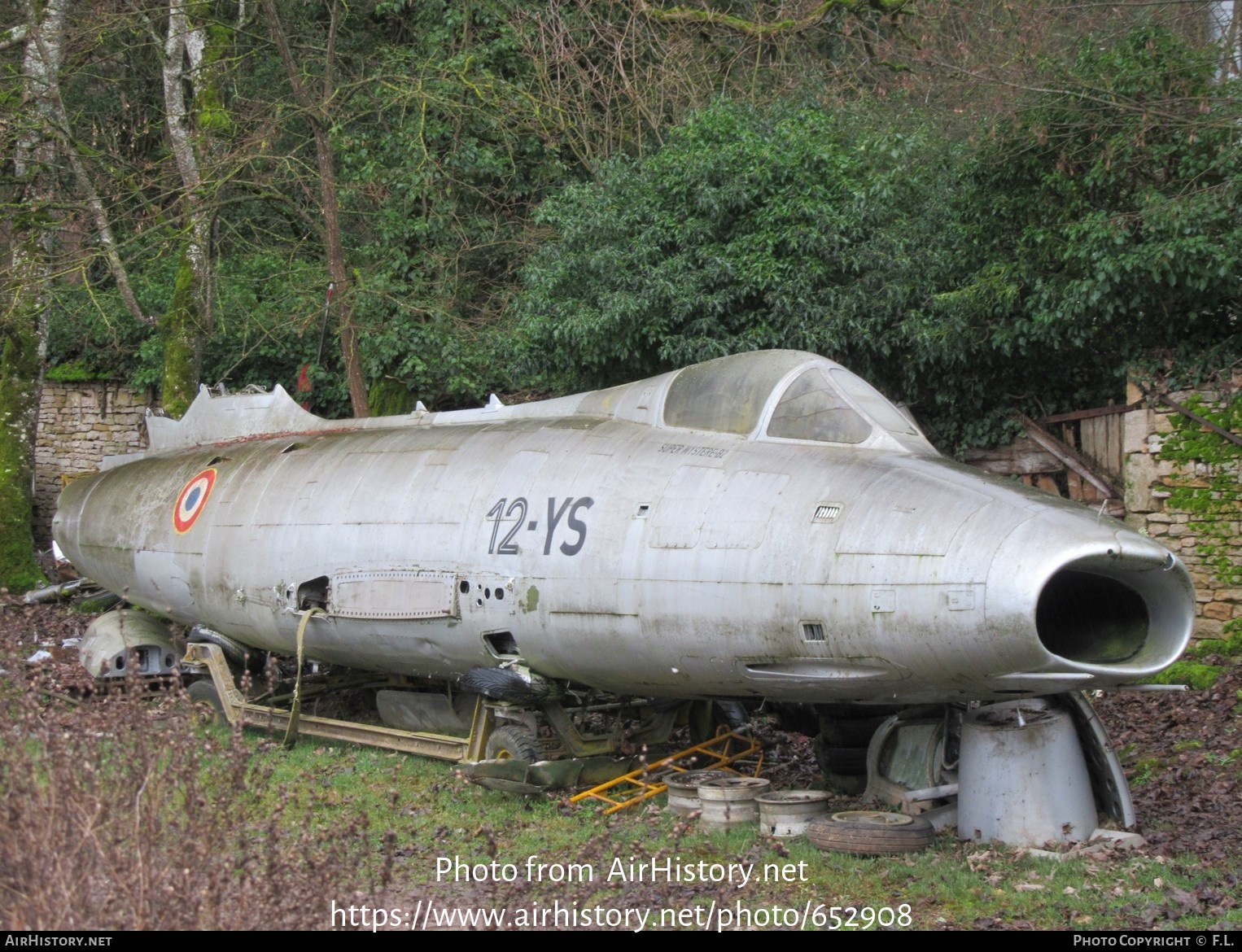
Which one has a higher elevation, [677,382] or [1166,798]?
[677,382]

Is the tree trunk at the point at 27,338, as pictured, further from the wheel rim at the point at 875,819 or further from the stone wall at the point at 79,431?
the wheel rim at the point at 875,819

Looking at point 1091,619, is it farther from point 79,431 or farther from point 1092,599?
point 79,431

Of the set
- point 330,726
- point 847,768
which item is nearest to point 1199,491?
point 847,768

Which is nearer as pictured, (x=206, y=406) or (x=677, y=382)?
(x=677, y=382)

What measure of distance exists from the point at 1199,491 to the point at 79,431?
19.4 meters

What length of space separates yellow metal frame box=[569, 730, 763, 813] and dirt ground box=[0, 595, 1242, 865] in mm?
279

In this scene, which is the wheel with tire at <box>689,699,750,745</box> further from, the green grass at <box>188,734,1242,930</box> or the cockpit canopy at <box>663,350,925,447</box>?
the cockpit canopy at <box>663,350,925,447</box>

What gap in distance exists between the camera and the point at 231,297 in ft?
66.0

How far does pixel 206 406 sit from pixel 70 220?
5708 mm

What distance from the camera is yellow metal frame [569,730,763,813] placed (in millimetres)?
8266

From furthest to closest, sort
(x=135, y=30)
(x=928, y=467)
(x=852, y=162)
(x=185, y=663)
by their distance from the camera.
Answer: (x=135, y=30) < (x=852, y=162) < (x=185, y=663) < (x=928, y=467)

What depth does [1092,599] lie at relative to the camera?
24.1 ft
